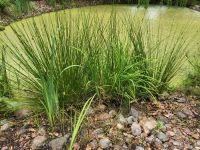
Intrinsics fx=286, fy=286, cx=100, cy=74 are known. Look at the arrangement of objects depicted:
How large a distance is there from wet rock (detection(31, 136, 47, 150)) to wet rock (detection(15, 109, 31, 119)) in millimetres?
222

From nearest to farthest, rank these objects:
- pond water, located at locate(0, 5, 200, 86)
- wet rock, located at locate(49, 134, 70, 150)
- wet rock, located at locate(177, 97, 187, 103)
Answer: wet rock, located at locate(49, 134, 70, 150) → wet rock, located at locate(177, 97, 187, 103) → pond water, located at locate(0, 5, 200, 86)

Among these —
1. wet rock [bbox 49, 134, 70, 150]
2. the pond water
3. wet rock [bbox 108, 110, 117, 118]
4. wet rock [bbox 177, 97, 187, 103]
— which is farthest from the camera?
the pond water

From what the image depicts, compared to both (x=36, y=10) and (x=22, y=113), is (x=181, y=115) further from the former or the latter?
(x=36, y=10)

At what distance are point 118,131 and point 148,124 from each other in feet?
0.63

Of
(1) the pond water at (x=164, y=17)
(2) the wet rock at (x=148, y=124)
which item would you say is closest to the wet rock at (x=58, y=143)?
(2) the wet rock at (x=148, y=124)

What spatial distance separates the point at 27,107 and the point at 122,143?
636 millimetres

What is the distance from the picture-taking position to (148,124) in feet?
5.31

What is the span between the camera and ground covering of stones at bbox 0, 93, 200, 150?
148 centimetres

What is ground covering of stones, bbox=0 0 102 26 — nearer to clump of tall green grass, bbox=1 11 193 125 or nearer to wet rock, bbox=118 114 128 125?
clump of tall green grass, bbox=1 11 193 125

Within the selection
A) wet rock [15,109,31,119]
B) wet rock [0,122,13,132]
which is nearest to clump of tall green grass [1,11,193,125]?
wet rock [15,109,31,119]

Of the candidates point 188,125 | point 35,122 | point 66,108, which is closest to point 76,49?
point 66,108

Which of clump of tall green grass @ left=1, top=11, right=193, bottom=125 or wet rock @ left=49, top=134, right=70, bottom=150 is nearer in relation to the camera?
wet rock @ left=49, top=134, right=70, bottom=150

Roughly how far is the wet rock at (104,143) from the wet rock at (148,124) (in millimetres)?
233

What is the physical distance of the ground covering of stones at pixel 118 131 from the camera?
1479 mm
